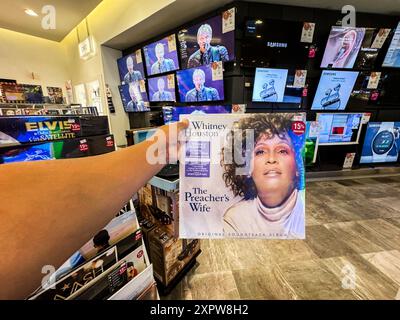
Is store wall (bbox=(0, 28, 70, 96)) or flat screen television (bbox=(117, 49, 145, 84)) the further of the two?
store wall (bbox=(0, 28, 70, 96))

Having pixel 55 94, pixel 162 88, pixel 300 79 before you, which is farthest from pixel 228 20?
pixel 55 94

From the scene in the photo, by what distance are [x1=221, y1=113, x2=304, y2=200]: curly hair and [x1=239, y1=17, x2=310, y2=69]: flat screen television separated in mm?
1740

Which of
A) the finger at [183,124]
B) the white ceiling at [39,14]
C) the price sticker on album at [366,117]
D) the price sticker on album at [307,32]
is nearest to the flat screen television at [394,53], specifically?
the price sticker on album at [366,117]

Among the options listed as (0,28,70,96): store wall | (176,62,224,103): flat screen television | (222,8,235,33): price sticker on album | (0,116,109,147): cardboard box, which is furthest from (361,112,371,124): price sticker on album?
(0,28,70,96): store wall

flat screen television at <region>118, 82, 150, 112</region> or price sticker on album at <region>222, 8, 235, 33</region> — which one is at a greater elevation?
price sticker on album at <region>222, 8, 235, 33</region>

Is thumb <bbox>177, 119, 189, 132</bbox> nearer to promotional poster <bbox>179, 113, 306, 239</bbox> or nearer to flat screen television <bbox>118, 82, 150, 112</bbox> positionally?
promotional poster <bbox>179, 113, 306, 239</bbox>

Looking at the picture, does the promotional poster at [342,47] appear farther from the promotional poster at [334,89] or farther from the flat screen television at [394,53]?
the flat screen television at [394,53]

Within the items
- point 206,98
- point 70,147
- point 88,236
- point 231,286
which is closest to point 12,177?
point 88,236

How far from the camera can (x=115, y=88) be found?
12.0 feet

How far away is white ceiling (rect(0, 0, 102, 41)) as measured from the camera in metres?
2.48

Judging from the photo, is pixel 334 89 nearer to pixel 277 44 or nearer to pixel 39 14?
pixel 277 44

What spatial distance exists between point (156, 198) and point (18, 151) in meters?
0.59

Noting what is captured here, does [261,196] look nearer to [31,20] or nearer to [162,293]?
[162,293]

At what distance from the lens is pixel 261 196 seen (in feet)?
2.03
